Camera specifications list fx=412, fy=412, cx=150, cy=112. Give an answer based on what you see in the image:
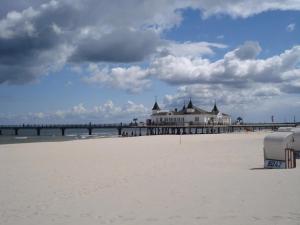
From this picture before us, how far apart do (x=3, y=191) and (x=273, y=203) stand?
673 centimetres

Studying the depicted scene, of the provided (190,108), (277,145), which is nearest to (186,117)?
(190,108)

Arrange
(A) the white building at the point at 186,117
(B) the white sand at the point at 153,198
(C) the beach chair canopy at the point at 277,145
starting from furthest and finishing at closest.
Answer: (A) the white building at the point at 186,117 → (C) the beach chair canopy at the point at 277,145 → (B) the white sand at the point at 153,198

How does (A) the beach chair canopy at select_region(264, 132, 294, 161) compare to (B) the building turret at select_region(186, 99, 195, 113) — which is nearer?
(A) the beach chair canopy at select_region(264, 132, 294, 161)

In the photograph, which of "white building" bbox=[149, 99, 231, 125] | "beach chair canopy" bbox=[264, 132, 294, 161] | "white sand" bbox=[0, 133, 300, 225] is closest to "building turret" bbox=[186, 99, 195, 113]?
"white building" bbox=[149, 99, 231, 125]

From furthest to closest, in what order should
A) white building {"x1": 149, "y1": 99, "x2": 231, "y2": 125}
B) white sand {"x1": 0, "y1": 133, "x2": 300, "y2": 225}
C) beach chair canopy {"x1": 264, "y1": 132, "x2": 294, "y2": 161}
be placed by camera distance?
white building {"x1": 149, "y1": 99, "x2": 231, "y2": 125}
beach chair canopy {"x1": 264, "y1": 132, "x2": 294, "y2": 161}
white sand {"x1": 0, "y1": 133, "x2": 300, "y2": 225}

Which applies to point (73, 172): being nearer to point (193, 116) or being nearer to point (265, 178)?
point (265, 178)

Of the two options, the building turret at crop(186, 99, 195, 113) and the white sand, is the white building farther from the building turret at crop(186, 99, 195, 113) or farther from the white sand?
the white sand

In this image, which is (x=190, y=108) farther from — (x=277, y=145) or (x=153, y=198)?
(x=153, y=198)

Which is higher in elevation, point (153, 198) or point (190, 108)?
point (190, 108)

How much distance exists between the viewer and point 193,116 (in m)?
81.4

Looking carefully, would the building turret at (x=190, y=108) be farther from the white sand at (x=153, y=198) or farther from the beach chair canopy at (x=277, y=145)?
the white sand at (x=153, y=198)

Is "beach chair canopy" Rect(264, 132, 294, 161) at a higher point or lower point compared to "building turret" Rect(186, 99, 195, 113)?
lower

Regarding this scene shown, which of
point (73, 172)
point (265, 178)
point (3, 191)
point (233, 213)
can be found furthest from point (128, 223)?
point (73, 172)

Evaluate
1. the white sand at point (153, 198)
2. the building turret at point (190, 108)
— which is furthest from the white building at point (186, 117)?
the white sand at point (153, 198)
